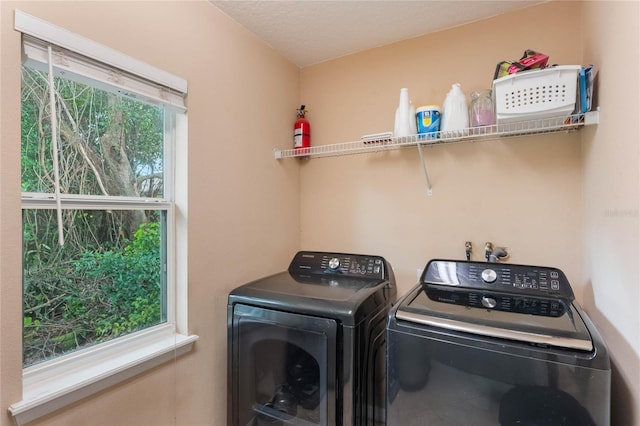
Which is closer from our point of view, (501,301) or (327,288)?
(501,301)

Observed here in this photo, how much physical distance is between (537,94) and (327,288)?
4.18 feet

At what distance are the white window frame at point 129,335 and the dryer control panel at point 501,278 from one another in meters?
1.26

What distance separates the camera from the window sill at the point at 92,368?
39.6 inches

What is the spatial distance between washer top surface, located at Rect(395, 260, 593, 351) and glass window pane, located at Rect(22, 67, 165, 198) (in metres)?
1.29

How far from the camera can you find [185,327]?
150cm

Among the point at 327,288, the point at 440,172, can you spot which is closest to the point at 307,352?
the point at 327,288

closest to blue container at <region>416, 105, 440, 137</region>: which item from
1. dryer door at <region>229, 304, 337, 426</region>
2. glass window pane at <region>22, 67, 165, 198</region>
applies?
dryer door at <region>229, 304, 337, 426</region>

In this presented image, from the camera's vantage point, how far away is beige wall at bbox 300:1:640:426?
983 millimetres

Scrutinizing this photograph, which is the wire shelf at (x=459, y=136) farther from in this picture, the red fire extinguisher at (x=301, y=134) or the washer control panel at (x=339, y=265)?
the washer control panel at (x=339, y=265)

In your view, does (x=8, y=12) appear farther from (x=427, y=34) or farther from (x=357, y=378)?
(x=427, y=34)

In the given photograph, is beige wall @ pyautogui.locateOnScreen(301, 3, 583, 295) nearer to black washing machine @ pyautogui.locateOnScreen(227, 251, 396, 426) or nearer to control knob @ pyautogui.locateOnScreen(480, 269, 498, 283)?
control knob @ pyautogui.locateOnScreen(480, 269, 498, 283)

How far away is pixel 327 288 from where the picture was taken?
1.58 m

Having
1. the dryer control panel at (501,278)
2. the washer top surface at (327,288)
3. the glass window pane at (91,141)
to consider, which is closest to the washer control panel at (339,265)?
the washer top surface at (327,288)

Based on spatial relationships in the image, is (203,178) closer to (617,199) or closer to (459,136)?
(459,136)
